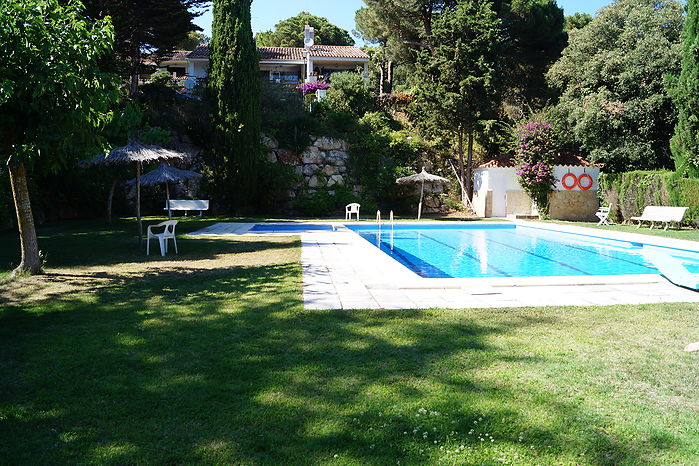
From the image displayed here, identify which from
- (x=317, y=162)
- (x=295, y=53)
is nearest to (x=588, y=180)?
(x=317, y=162)

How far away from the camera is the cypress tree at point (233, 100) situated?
2008cm

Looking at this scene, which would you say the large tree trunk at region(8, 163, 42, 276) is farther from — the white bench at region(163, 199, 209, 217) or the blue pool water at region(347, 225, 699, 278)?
the white bench at region(163, 199, 209, 217)

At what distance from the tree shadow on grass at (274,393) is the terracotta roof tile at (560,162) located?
18433 millimetres

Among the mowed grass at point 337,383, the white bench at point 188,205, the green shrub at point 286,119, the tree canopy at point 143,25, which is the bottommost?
the mowed grass at point 337,383

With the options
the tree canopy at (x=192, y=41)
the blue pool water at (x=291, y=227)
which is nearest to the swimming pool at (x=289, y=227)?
the blue pool water at (x=291, y=227)

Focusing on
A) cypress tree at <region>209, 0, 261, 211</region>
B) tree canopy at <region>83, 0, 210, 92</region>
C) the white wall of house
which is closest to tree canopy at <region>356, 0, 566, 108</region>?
the white wall of house

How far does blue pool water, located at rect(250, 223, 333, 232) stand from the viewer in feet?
54.1

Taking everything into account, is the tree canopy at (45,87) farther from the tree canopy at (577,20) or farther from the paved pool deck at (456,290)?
the tree canopy at (577,20)

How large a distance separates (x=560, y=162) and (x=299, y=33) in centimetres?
3185

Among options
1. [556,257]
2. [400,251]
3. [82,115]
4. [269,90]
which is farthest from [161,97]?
[556,257]

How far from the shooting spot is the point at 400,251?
A: 1301 centimetres

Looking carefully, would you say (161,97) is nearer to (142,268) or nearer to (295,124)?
(295,124)

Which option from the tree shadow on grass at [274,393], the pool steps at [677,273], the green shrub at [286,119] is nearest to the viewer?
the tree shadow on grass at [274,393]

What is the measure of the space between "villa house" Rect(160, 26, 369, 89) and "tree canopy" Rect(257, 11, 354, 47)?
317 inches
